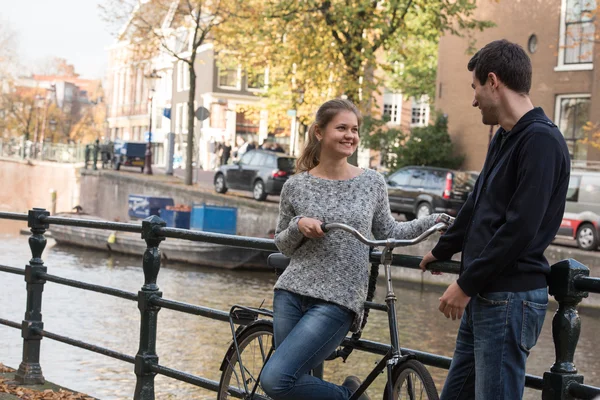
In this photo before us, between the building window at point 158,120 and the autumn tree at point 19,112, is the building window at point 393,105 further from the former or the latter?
the autumn tree at point 19,112

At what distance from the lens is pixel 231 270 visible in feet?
91.6

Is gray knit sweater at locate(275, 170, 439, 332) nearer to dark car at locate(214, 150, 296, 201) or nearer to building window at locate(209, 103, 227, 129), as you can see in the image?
dark car at locate(214, 150, 296, 201)

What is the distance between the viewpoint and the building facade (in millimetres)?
28703

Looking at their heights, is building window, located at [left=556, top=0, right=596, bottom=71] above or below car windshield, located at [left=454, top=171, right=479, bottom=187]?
above

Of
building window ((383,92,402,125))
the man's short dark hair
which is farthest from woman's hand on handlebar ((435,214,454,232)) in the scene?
building window ((383,92,402,125))

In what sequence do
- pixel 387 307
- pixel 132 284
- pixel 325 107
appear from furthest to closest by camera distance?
1. pixel 132 284
2. pixel 325 107
3. pixel 387 307

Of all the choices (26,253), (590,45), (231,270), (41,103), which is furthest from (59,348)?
(41,103)

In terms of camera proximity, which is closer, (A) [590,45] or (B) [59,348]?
(B) [59,348]

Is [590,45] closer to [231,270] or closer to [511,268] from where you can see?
[231,270]

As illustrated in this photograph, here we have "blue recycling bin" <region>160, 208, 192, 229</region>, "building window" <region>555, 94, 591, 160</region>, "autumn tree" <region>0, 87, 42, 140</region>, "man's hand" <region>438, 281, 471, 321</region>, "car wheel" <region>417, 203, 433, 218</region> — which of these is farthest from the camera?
"autumn tree" <region>0, 87, 42, 140</region>

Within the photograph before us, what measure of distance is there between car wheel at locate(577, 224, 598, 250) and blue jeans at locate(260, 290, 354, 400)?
61.5 feet

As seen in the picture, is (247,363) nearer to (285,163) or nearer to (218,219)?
(218,219)

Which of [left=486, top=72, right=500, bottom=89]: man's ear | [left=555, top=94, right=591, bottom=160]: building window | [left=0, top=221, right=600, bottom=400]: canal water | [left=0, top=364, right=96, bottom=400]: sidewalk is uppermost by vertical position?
[left=555, top=94, right=591, bottom=160]: building window

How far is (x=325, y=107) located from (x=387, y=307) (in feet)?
2.75
